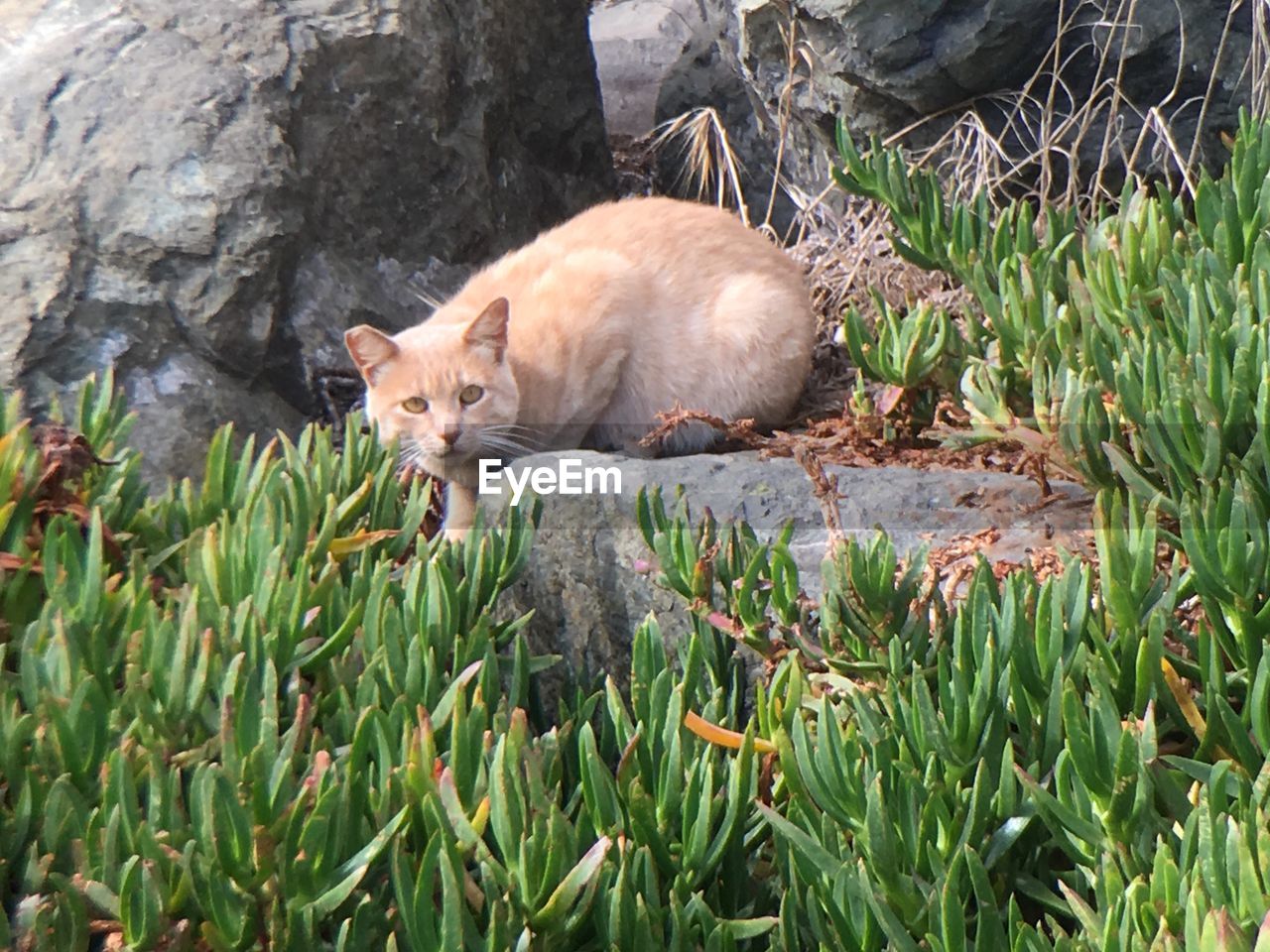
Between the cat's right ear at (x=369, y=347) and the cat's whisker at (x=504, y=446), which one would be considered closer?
the cat's right ear at (x=369, y=347)

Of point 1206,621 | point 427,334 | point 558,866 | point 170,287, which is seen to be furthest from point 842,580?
point 170,287

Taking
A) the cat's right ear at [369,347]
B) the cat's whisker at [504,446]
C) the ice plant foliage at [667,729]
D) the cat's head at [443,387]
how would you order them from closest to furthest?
the ice plant foliage at [667,729] → the cat's right ear at [369,347] → the cat's head at [443,387] → the cat's whisker at [504,446]

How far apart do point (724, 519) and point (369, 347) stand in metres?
1.20

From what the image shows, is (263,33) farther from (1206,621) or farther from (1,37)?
(1206,621)

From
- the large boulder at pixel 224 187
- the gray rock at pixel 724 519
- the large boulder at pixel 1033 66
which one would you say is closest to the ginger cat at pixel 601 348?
the large boulder at pixel 224 187

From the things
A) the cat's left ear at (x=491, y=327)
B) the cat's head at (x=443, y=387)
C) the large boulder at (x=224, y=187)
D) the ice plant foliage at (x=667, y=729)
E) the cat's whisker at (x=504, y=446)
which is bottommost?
the ice plant foliage at (x=667, y=729)

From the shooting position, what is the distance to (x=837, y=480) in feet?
8.88

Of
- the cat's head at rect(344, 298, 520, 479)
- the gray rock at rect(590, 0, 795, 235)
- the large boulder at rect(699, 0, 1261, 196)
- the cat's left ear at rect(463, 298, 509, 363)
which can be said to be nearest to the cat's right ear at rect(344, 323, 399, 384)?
the cat's head at rect(344, 298, 520, 479)

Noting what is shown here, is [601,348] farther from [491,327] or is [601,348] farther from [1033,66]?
[1033,66]

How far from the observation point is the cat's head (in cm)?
344

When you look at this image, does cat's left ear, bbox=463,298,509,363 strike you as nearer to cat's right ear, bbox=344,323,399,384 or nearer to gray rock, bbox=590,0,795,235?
cat's right ear, bbox=344,323,399,384

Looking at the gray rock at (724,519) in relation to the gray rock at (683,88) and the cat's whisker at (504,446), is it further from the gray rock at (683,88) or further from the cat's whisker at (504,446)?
the gray rock at (683,88)

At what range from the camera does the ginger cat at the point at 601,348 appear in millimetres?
3482

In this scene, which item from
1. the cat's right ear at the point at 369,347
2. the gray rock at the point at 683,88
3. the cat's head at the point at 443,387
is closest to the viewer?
the cat's right ear at the point at 369,347
